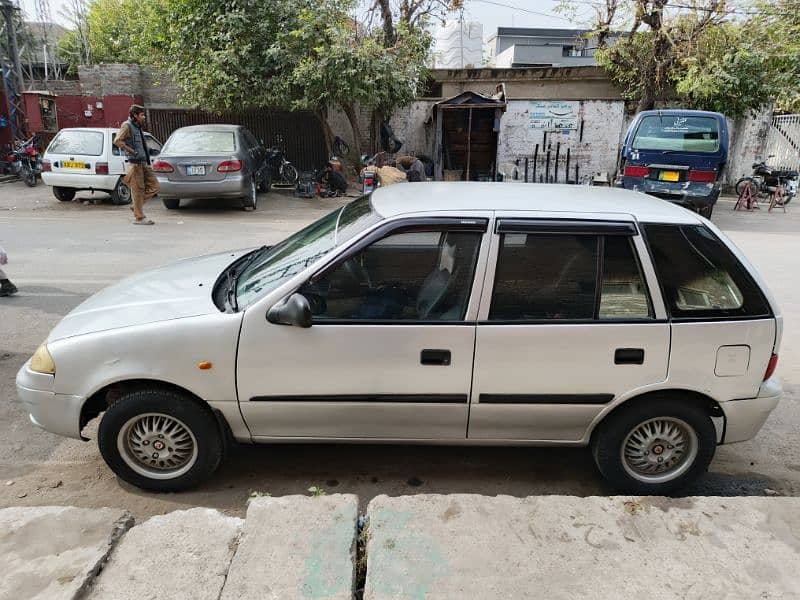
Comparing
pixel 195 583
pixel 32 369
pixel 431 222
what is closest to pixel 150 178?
pixel 32 369

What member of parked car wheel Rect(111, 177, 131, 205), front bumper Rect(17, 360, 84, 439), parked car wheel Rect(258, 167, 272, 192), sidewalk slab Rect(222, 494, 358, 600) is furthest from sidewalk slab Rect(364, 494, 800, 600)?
parked car wheel Rect(258, 167, 272, 192)

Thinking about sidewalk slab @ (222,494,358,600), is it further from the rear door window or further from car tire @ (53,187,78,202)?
car tire @ (53,187,78,202)

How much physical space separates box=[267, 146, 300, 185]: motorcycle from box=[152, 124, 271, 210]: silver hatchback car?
11.2 feet

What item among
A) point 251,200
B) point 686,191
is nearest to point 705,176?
point 686,191

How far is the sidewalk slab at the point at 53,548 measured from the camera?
7.13 ft

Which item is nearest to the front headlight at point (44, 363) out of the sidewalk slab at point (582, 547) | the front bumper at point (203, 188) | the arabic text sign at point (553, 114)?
the sidewalk slab at point (582, 547)

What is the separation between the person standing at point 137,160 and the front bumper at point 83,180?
1.93 metres

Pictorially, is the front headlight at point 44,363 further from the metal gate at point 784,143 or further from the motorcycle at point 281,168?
the metal gate at point 784,143

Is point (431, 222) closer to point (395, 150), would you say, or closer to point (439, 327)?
point (439, 327)

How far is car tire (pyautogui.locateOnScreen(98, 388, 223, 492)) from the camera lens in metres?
3.01

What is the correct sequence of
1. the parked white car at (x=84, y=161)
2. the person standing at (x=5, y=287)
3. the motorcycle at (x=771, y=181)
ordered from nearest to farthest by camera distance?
1. the person standing at (x=5, y=287)
2. the parked white car at (x=84, y=161)
3. the motorcycle at (x=771, y=181)

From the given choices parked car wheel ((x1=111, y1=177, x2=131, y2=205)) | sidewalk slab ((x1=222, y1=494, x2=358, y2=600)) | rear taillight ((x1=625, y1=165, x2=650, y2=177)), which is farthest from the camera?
parked car wheel ((x1=111, y1=177, x2=131, y2=205))

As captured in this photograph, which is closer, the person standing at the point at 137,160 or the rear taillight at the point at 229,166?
the person standing at the point at 137,160

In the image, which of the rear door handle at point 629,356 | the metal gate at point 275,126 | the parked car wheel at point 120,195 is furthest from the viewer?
the metal gate at point 275,126
